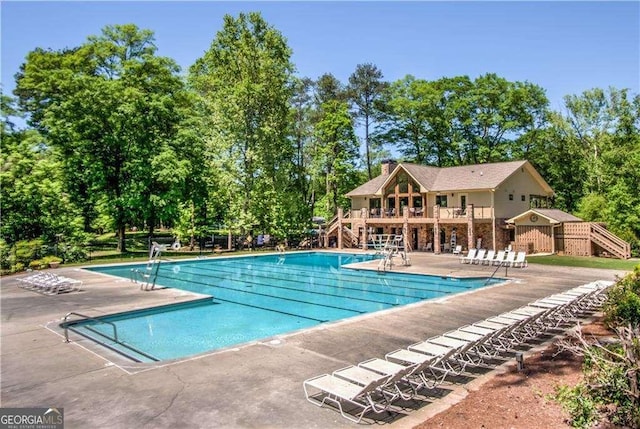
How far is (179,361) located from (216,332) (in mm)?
4476

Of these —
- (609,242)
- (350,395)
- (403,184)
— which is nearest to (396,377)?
(350,395)

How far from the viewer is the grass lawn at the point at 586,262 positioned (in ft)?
71.3

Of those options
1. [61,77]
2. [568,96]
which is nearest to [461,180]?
[568,96]

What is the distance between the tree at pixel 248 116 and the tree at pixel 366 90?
39.8ft

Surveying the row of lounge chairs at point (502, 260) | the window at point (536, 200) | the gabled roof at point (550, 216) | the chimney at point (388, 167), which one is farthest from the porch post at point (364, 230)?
the window at point (536, 200)

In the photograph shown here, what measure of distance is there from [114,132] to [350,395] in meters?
31.4

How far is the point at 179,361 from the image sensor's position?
8195 mm

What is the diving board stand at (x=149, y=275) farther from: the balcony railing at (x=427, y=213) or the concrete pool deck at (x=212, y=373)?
the balcony railing at (x=427, y=213)

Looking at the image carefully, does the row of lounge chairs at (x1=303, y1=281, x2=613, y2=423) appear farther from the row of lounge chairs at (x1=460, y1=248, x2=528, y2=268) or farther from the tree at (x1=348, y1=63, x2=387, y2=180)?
the tree at (x1=348, y1=63, x2=387, y2=180)

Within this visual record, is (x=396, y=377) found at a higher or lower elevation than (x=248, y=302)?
higher

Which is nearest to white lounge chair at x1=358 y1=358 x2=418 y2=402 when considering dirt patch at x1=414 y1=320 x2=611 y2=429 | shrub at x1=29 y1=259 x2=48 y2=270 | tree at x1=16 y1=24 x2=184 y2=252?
dirt patch at x1=414 y1=320 x2=611 y2=429

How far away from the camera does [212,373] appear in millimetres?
7480

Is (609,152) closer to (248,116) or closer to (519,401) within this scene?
(248,116)

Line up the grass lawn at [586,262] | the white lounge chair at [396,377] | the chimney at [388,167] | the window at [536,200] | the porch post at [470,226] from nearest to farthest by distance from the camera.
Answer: the white lounge chair at [396,377] < the grass lawn at [586,262] < the porch post at [470,226] < the window at [536,200] < the chimney at [388,167]
